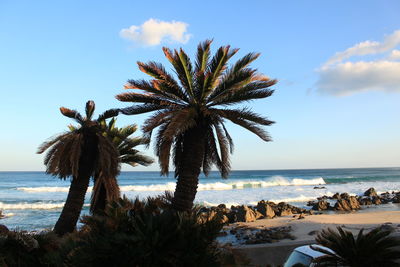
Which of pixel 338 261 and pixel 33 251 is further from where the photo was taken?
pixel 33 251

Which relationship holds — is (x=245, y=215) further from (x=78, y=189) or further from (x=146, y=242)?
(x=146, y=242)

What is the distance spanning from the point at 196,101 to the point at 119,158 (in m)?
4.60

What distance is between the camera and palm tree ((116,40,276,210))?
12.1 meters

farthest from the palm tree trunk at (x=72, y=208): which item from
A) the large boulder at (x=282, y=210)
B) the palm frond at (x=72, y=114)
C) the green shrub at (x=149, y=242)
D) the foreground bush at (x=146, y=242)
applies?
the large boulder at (x=282, y=210)

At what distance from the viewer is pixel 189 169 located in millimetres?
11945

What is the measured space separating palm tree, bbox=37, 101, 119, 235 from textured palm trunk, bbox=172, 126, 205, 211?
11.3 feet

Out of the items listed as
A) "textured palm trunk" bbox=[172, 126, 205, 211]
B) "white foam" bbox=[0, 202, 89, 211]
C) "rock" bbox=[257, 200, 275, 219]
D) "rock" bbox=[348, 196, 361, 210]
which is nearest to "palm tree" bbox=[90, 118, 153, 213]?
"textured palm trunk" bbox=[172, 126, 205, 211]

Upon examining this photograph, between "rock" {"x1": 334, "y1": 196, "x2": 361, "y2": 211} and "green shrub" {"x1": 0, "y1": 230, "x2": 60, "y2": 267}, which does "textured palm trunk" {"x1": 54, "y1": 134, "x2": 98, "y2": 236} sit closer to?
"green shrub" {"x1": 0, "y1": 230, "x2": 60, "y2": 267}

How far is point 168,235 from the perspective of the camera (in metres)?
5.41

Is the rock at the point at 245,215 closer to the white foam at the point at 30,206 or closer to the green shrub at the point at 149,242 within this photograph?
the green shrub at the point at 149,242

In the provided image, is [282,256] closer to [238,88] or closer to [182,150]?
[182,150]

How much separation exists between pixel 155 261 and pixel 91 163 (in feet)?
32.9

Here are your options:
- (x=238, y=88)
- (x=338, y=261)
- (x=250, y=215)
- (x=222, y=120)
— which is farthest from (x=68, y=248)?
(x=250, y=215)

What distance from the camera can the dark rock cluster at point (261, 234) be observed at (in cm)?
1566
